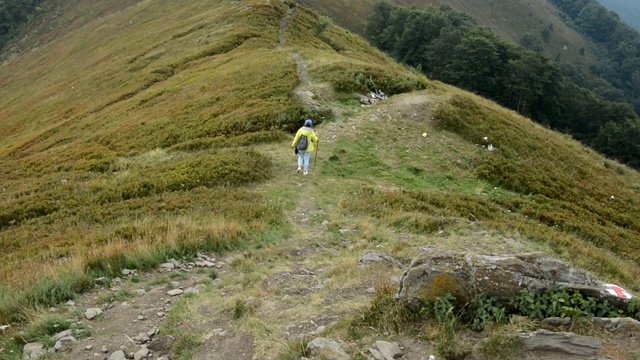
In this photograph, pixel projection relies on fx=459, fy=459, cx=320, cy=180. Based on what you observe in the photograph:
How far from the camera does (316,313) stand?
861 cm

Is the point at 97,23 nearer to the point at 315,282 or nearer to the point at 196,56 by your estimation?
the point at 196,56

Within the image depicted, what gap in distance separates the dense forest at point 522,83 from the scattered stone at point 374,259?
244 ft

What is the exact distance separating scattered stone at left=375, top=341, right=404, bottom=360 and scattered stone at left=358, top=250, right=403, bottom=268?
12.9 ft

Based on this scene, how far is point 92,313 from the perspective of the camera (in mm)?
8922

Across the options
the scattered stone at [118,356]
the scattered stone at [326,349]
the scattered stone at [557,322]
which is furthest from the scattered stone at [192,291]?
the scattered stone at [557,322]

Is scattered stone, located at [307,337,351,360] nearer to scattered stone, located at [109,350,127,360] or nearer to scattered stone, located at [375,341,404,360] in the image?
scattered stone, located at [375,341,404,360]

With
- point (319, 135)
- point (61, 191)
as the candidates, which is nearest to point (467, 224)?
point (319, 135)

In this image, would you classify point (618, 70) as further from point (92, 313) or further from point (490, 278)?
point (92, 313)

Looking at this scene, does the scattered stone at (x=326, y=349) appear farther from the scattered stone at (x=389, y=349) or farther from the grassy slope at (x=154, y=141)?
the grassy slope at (x=154, y=141)

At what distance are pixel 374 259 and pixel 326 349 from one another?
4.47m

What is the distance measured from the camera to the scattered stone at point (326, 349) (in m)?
6.74

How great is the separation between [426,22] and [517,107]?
1124 inches

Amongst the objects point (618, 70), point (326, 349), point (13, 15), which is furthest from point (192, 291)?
point (618, 70)

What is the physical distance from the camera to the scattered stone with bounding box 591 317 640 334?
6.43 meters
